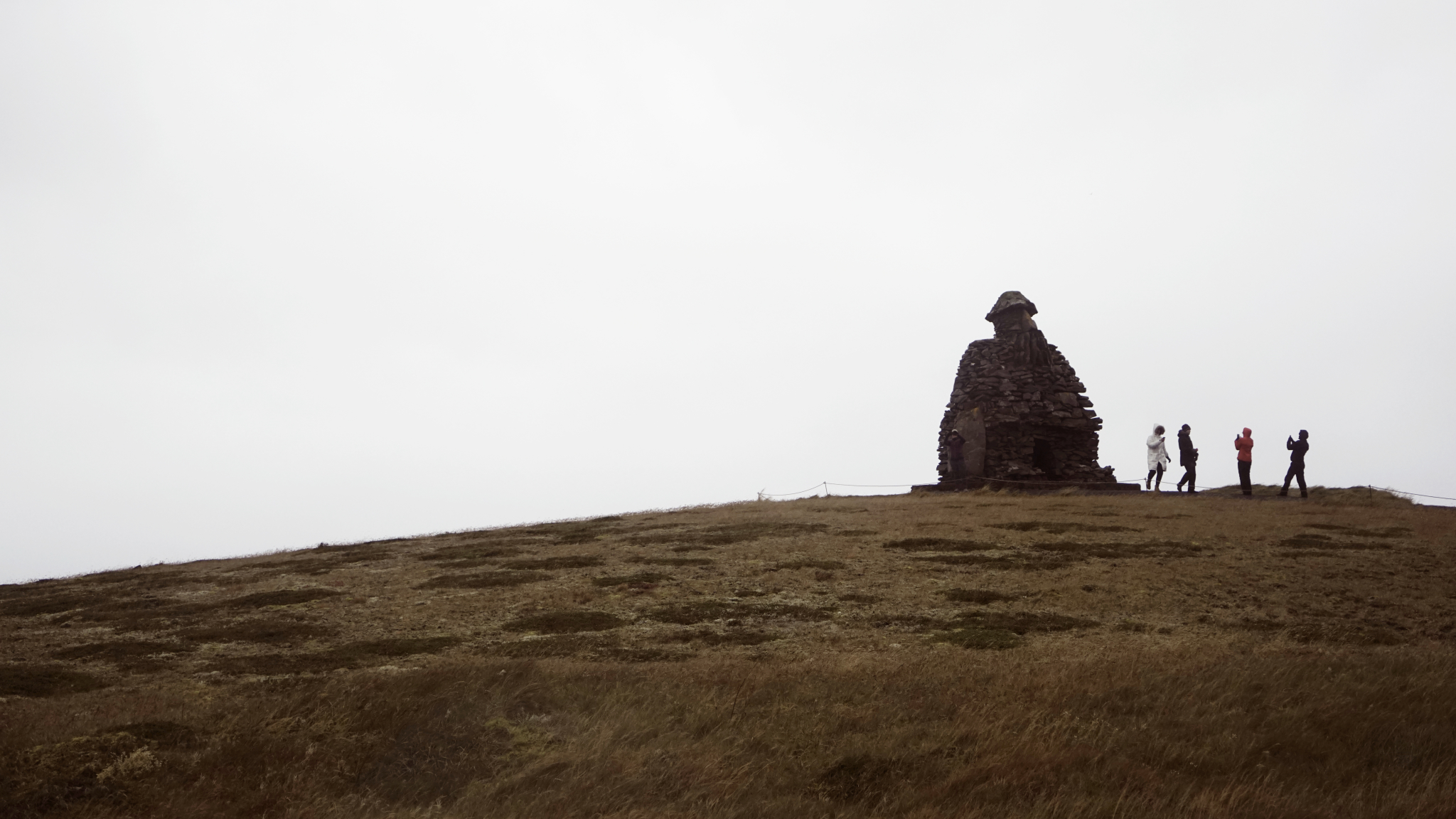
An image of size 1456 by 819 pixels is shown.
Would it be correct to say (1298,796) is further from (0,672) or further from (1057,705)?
(0,672)

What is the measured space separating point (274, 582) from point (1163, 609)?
65.9 feet

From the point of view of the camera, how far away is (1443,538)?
23.1 metres

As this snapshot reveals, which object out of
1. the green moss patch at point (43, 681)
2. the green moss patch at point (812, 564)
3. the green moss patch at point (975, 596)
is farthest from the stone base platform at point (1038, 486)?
the green moss patch at point (43, 681)

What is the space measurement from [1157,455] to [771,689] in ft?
101

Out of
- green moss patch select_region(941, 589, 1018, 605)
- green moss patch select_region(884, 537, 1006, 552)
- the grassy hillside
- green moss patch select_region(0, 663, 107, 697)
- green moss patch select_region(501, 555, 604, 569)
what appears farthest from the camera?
green moss patch select_region(884, 537, 1006, 552)

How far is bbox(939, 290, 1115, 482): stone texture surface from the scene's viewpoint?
4172 cm

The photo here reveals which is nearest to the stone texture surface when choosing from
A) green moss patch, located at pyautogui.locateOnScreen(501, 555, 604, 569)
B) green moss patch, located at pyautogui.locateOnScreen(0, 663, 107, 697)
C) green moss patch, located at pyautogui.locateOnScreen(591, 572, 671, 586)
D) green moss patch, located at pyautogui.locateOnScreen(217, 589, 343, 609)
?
green moss patch, located at pyautogui.locateOnScreen(501, 555, 604, 569)

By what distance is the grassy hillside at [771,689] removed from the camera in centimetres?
955

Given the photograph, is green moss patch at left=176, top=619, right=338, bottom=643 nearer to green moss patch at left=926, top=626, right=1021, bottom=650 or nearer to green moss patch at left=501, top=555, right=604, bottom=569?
green moss patch at left=501, top=555, right=604, bottom=569

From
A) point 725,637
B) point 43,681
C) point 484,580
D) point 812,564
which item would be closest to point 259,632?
point 43,681

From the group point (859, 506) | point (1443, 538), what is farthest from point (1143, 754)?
point (859, 506)

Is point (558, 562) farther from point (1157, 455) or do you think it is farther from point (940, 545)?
point (1157, 455)

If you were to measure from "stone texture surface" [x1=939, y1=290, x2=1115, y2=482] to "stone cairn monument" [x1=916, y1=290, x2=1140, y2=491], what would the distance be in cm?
3

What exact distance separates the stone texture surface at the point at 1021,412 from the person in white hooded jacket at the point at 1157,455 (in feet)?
9.72
